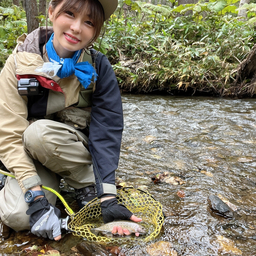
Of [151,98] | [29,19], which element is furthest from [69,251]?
[29,19]

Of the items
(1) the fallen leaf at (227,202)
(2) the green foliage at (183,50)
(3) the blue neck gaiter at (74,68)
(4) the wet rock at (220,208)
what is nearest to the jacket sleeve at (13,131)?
(3) the blue neck gaiter at (74,68)

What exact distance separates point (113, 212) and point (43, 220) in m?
0.44

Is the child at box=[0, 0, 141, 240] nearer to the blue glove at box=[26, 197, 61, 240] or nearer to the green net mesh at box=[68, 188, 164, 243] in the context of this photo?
the blue glove at box=[26, 197, 61, 240]

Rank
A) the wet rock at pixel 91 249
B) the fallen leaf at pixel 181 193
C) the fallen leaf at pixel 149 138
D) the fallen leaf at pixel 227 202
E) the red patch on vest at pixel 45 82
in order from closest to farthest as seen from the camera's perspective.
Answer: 1. the wet rock at pixel 91 249
2. the red patch on vest at pixel 45 82
3. the fallen leaf at pixel 227 202
4. the fallen leaf at pixel 181 193
5. the fallen leaf at pixel 149 138

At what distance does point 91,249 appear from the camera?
158cm

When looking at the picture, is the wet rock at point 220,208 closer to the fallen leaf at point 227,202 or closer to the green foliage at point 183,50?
the fallen leaf at point 227,202

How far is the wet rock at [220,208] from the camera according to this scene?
1.93 meters

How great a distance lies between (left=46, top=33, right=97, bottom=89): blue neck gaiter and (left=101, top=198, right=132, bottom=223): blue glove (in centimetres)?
85

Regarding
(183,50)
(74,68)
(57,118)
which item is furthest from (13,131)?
(183,50)

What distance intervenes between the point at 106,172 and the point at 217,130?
271 cm

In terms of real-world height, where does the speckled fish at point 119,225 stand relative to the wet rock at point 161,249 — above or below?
above

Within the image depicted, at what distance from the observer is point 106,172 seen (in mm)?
1856

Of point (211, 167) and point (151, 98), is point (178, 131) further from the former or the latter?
point (151, 98)

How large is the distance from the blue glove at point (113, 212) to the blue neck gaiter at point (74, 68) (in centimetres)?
85
